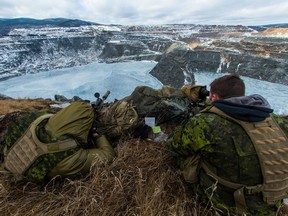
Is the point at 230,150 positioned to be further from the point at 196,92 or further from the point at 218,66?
the point at 218,66

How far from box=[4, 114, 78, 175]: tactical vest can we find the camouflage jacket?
113 centimetres

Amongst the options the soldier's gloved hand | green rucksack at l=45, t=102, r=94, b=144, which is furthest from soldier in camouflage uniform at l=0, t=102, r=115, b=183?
the soldier's gloved hand

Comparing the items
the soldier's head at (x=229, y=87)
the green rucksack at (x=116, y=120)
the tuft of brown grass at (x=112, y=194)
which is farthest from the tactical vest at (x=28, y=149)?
the soldier's head at (x=229, y=87)

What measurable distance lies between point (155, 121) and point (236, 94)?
1.71 m

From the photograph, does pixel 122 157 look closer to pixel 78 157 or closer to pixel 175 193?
pixel 78 157

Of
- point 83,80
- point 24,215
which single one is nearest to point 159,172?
point 24,215

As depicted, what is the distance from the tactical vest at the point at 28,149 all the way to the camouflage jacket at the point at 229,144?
3.72 feet

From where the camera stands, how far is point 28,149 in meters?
2.16

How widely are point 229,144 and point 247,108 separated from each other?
0.96 ft

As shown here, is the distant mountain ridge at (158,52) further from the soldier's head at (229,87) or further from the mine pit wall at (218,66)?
the soldier's head at (229,87)

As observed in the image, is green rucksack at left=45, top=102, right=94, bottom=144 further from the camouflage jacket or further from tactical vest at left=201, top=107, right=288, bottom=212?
tactical vest at left=201, top=107, right=288, bottom=212

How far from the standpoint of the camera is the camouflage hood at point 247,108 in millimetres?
1751

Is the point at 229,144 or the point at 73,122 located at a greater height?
the point at 229,144

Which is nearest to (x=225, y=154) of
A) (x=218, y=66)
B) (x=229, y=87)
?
(x=229, y=87)
